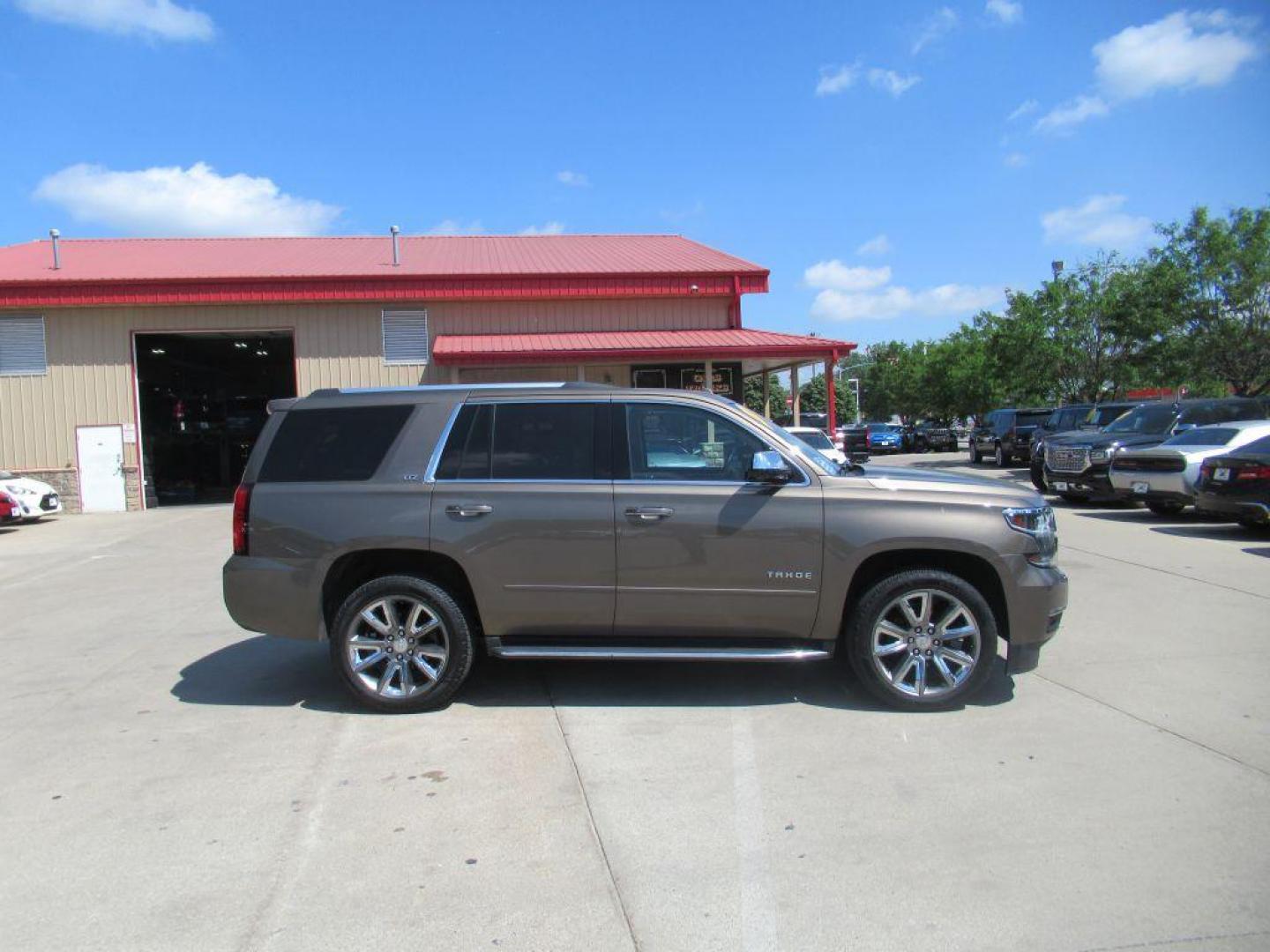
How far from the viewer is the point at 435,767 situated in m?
4.62

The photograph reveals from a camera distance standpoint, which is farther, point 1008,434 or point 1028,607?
point 1008,434

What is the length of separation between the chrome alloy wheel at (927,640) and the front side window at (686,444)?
1.21m

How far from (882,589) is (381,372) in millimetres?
18457

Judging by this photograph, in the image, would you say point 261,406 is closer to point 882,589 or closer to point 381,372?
point 381,372

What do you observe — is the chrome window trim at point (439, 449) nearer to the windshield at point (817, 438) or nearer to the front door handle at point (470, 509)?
the front door handle at point (470, 509)

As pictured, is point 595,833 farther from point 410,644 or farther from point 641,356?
point 641,356

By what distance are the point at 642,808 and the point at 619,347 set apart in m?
17.3

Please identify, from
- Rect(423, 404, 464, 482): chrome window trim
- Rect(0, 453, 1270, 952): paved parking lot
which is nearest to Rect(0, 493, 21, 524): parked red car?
Rect(0, 453, 1270, 952): paved parking lot

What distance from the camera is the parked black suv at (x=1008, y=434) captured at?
29.4 metres

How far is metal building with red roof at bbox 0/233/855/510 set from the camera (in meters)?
20.9

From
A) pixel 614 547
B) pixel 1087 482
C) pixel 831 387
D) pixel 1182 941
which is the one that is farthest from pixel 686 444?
pixel 831 387

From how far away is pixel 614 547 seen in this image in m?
5.26

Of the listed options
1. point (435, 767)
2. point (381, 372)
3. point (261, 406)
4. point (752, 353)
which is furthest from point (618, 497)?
point (261, 406)

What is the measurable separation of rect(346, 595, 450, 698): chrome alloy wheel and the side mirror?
201cm
